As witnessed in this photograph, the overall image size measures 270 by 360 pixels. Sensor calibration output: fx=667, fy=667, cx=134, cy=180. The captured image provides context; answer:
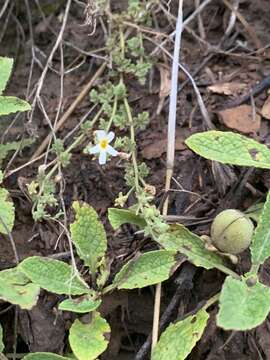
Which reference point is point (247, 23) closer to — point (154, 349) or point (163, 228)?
point (163, 228)

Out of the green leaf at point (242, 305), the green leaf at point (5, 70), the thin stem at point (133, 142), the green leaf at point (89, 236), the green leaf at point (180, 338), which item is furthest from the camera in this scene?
the green leaf at point (5, 70)

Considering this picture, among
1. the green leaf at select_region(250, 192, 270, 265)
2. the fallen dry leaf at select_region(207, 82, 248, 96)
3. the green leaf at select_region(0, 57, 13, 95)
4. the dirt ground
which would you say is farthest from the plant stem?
the green leaf at select_region(0, 57, 13, 95)

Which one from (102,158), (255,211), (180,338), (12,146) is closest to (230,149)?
(255,211)

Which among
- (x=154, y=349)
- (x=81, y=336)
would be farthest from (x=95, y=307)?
(x=154, y=349)

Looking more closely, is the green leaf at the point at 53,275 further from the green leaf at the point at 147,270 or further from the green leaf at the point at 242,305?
the green leaf at the point at 242,305

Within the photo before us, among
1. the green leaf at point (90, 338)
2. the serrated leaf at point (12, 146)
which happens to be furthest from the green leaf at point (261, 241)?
the serrated leaf at point (12, 146)

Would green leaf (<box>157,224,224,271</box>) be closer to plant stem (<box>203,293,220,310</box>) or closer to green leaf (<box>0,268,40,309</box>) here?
plant stem (<box>203,293,220,310</box>)

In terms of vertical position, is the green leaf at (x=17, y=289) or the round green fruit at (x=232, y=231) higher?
the round green fruit at (x=232, y=231)
